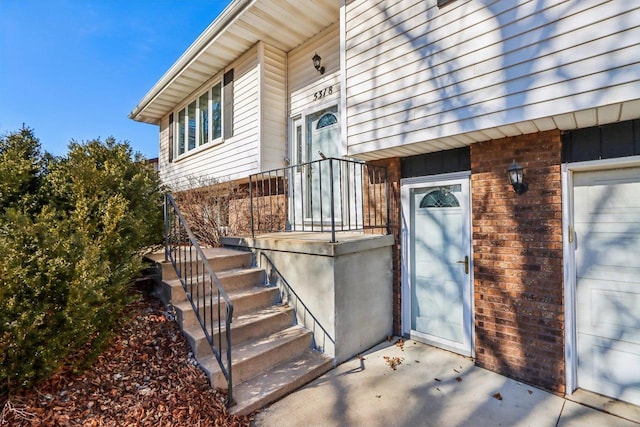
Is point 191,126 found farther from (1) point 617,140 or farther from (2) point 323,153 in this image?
(1) point 617,140

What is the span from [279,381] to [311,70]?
538 centimetres

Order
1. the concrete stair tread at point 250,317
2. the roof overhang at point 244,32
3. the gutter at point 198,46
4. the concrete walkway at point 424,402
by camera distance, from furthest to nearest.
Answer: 1. the gutter at point 198,46
2. the roof overhang at point 244,32
3. the concrete stair tread at point 250,317
4. the concrete walkway at point 424,402

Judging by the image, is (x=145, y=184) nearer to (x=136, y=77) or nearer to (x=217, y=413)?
(x=217, y=413)

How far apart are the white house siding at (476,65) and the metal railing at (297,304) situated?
78.2 inches

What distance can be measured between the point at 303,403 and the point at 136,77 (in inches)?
591

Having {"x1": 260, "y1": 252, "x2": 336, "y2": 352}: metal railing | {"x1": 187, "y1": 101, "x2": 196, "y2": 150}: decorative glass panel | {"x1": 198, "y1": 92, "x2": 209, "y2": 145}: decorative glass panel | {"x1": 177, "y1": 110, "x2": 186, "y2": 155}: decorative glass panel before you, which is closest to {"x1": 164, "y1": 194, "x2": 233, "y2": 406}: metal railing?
{"x1": 260, "y1": 252, "x2": 336, "y2": 352}: metal railing

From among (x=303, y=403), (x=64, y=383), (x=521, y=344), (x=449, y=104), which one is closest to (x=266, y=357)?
(x=303, y=403)

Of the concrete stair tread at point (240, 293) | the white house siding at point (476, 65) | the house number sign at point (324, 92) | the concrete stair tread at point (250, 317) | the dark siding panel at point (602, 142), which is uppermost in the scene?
the house number sign at point (324, 92)

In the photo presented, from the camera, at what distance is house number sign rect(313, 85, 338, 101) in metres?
5.48

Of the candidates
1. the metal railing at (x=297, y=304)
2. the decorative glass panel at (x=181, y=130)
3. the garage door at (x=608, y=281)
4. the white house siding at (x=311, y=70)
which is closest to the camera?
the garage door at (x=608, y=281)

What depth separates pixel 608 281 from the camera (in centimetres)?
283

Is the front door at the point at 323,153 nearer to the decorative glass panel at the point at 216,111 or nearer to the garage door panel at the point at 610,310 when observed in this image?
the decorative glass panel at the point at 216,111

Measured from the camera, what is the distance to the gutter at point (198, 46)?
208 inches

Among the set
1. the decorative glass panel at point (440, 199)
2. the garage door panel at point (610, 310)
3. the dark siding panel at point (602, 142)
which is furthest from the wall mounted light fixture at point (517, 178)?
the garage door panel at point (610, 310)
